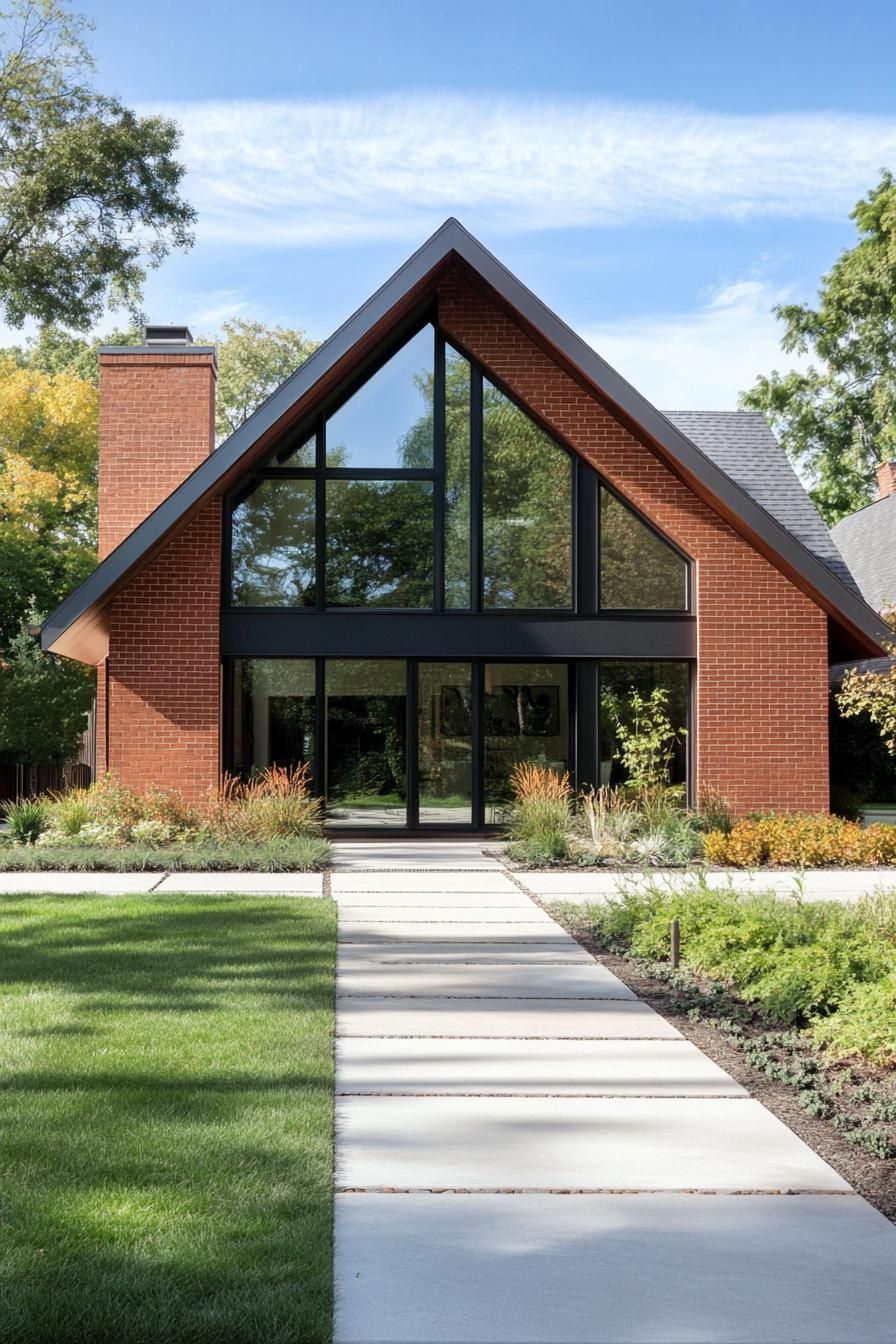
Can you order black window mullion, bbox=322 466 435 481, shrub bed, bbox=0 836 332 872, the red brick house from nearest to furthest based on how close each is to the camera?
shrub bed, bbox=0 836 332 872 < the red brick house < black window mullion, bbox=322 466 435 481

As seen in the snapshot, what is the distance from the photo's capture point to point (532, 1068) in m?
5.70

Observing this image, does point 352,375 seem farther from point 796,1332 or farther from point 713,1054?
point 796,1332

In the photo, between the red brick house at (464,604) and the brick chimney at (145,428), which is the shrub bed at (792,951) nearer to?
the red brick house at (464,604)

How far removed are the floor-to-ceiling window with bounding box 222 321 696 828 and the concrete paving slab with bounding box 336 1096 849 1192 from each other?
1082cm

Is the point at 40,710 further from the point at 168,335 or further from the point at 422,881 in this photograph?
the point at 422,881

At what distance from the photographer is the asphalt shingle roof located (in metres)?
17.8

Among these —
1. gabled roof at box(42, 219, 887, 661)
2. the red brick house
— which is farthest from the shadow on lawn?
the red brick house

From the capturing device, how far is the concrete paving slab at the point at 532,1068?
538 cm

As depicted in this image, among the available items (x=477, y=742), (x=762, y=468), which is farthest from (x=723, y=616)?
(x=762, y=468)

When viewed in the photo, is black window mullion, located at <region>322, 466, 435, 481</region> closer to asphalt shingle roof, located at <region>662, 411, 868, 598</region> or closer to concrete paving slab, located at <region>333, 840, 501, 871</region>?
asphalt shingle roof, located at <region>662, 411, 868, 598</region>

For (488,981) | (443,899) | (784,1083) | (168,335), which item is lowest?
(784,1083)

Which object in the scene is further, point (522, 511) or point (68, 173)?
point (68, 173)

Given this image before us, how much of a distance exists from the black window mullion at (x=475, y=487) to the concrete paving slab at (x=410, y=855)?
290 centimetres

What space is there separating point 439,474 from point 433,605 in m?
1.62
